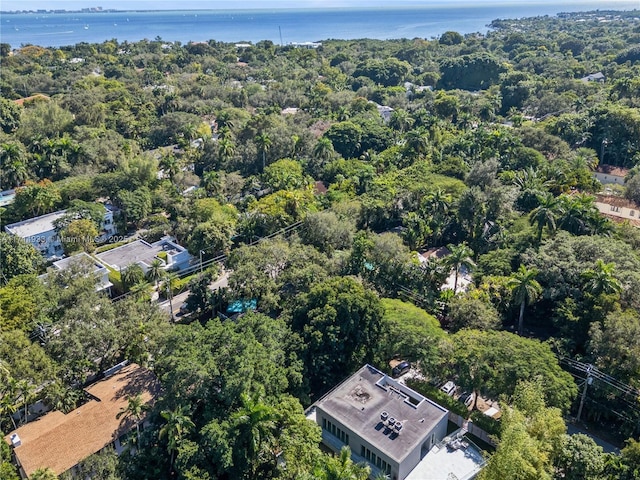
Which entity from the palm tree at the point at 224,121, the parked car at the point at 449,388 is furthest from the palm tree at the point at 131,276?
the palm tree at the point at 224,121

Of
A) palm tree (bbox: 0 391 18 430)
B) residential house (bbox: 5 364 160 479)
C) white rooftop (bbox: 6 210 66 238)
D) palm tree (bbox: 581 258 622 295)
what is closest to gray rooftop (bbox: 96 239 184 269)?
white rooftop (bbox: 6 210 66 238)

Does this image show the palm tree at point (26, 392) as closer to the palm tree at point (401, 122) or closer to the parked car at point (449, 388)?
the parked car at point (449, 388)

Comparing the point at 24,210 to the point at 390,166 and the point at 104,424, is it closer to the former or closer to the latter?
the point at 104,424

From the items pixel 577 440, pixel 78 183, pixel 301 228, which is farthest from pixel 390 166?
pixel 577 440

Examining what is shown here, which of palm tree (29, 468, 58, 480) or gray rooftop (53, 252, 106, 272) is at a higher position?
gray rooftop (53, 252, 106, 272)

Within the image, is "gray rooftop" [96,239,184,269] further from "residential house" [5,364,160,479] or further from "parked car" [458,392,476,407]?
"parked car" [458,392,476,407]

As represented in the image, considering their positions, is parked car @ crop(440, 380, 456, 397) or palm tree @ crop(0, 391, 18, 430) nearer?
palm tree @ crop(0, 391, 18, 430)
